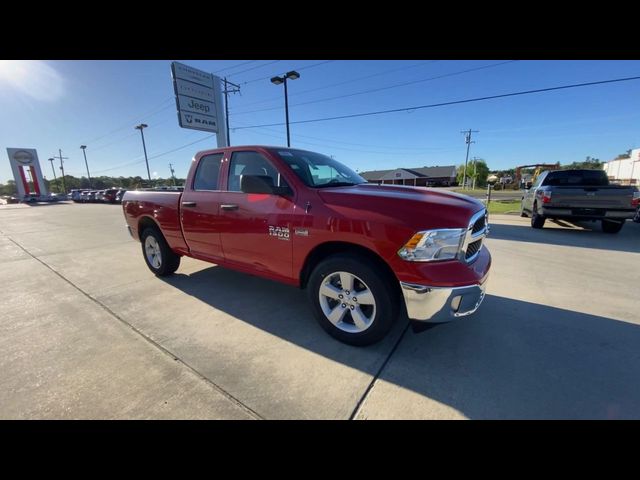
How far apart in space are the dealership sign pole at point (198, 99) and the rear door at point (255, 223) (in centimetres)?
Result: 1232

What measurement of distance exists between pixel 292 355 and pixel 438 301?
1365 mm

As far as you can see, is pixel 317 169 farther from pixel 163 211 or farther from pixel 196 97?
pixel 196 97

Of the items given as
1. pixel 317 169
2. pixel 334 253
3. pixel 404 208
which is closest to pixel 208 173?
pixel 317 169

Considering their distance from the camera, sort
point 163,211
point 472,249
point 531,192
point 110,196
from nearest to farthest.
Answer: point 472,249
point 163,211
point 531,192
point 110,196

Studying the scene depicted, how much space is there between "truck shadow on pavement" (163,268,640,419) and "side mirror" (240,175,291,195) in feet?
4.81

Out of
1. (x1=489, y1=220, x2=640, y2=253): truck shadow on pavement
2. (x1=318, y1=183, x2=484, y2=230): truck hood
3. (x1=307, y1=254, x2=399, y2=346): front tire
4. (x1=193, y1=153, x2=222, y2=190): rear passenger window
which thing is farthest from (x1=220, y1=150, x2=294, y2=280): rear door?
(x1=489, y1=220, x2=640, y2=253): truck shadow on pavement

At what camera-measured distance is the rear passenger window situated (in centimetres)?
359

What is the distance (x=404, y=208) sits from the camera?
2246mm

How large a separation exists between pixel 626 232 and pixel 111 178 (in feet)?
432

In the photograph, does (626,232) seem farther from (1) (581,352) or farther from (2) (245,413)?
(2) (245,413)

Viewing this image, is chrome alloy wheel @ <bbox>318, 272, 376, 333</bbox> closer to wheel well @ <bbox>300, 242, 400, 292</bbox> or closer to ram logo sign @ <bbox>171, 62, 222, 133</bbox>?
wheel well @ <bbox>300, 242, 400, 292</bbox>

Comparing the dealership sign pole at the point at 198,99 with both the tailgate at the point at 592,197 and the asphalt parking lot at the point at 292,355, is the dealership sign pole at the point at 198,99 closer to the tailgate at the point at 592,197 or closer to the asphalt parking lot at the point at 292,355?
the asphalt parking lot at the point at 292,355
